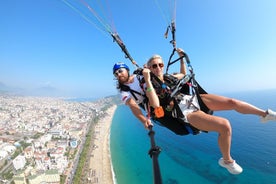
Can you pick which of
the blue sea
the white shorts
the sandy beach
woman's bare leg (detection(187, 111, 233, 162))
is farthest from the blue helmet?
the sandy beach

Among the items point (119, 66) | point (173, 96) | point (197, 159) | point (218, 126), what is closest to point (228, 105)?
point (218, 126)

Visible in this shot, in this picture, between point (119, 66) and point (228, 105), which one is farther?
point (119, 66)

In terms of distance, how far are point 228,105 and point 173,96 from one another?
604mm

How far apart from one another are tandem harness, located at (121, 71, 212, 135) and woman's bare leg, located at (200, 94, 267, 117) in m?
0.08

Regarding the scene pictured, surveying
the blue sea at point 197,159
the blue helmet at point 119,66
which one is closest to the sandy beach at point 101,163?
the blue sea at point 197,159

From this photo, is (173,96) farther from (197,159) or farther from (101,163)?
(101,163)

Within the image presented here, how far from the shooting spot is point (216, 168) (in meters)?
17.9

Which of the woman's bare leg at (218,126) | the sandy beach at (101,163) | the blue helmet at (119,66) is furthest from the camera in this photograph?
the sandy beach at (101,163)

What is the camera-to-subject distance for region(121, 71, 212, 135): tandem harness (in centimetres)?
224

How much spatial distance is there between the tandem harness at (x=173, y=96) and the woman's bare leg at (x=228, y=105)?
75 mm

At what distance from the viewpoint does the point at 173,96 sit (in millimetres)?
2242

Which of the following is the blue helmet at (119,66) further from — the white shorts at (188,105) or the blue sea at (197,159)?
the blue sea at (197,159)

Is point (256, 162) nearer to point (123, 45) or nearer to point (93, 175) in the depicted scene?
point (93, 175)

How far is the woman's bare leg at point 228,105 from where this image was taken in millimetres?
2074
